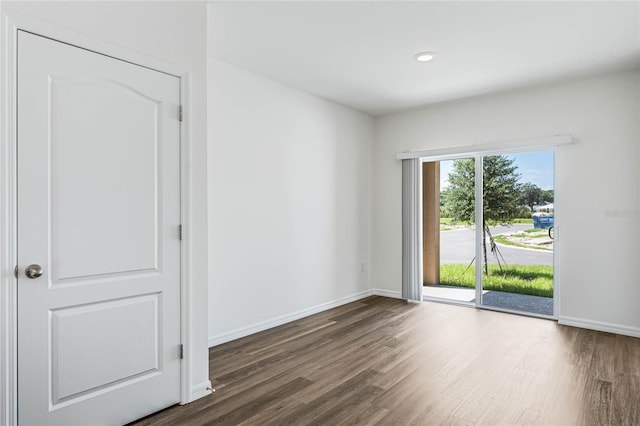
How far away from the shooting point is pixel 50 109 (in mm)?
1955

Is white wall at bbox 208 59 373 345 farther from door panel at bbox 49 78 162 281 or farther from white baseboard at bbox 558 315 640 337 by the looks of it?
white baseboard at bbox 558 315 640 337

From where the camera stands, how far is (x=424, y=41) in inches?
125

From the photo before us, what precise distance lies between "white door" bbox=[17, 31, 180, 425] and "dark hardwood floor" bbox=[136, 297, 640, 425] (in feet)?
1.32

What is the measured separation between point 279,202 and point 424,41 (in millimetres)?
2101

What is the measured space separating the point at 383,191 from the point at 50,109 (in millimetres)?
4275

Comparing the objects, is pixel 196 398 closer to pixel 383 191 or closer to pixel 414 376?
pixel 414 376

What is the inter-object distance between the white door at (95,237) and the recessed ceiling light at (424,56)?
213cm

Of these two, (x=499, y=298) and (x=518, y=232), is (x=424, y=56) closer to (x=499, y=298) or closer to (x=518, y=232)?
(x=518, y=232)

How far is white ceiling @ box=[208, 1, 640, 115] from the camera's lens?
2707mm

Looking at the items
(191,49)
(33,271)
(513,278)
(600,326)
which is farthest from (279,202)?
(600,326)

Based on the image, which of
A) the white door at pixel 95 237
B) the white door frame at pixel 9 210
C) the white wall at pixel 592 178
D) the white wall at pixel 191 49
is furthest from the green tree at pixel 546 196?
the white door frame at pixel 9 210

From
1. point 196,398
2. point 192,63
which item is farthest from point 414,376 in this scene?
point 192,63

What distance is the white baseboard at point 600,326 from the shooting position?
380 cm

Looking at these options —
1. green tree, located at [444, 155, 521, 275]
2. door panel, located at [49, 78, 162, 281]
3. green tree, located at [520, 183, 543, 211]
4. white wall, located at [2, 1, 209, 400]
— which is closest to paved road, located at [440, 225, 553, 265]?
green tree, located at [444, 155, 521, 275]
